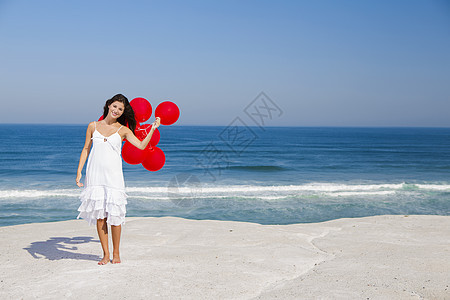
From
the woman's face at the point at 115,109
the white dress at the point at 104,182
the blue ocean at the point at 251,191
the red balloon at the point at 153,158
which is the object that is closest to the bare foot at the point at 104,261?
the white dress at the point at 104,182

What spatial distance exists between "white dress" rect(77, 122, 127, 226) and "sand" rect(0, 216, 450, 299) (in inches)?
26.3

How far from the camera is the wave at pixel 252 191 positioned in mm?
13836

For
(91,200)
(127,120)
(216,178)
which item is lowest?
(216,178)

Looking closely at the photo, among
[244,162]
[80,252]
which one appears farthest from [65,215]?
[244,162]

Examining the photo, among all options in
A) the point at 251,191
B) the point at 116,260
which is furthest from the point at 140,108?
→ the point at 251,191

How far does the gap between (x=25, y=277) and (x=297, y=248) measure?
3577 mm

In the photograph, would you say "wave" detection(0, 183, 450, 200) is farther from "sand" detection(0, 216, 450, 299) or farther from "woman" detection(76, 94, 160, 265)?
"woman" detection(76, 94, 160, 265)

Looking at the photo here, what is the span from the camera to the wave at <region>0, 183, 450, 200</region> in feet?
45.4

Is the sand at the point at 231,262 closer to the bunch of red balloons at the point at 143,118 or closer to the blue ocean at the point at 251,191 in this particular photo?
the bunch of red balloons at the point at 143,118

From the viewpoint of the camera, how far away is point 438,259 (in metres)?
4.89

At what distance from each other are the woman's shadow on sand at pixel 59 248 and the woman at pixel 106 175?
2.23ft

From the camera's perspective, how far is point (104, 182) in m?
4.31

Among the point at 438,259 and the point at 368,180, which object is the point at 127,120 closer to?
the point at 438,259

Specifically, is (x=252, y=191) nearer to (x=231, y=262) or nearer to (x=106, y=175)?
(x=231, y=262)
